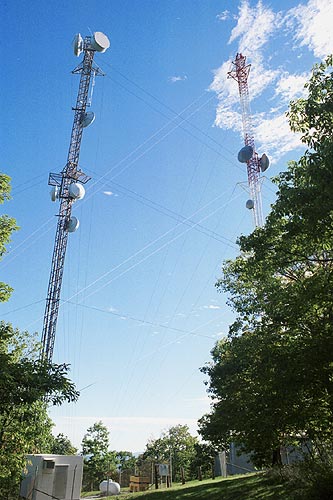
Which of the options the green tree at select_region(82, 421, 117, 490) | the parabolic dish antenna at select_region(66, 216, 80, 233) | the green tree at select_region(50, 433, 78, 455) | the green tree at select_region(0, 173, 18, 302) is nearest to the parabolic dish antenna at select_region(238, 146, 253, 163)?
the green tree at select_region(0, 173, 18, 302)

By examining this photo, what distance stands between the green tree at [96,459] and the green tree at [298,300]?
32130 millimetres

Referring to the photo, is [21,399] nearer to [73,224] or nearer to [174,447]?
[73,224]

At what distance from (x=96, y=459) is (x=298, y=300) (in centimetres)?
3940

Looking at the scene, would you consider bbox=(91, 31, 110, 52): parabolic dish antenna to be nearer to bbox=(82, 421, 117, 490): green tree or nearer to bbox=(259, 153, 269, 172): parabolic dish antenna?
bbox=(259, 153, 269, 172): parabolic dish antenna

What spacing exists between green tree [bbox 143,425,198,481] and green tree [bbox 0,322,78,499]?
3180 centimetres

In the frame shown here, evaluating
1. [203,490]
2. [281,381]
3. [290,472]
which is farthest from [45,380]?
[203,490]

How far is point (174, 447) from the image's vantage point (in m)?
50.7

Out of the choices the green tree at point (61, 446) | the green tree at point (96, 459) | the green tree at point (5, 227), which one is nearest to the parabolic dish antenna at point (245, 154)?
the green tree at point (5, 227)

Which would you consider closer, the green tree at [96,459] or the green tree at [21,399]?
the green tree at [21,399]

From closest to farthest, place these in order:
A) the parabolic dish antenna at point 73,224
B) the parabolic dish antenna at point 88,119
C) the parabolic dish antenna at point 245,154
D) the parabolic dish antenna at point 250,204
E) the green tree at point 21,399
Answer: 1. the green tree at point 21,399
2. the parabolic dish antenna at point 245,154
3. the parabolic dish antenna at point 250,204
4. the parabolic dish antenna at point 88,119
5. the parabolic dish antenna at point 73,224

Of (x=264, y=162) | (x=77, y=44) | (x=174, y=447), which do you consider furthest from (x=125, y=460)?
(x=77, y=44)

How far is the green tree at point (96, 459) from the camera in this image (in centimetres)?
4056

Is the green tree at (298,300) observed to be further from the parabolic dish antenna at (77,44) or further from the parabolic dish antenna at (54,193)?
the parabolic dish antenna at (77,44)

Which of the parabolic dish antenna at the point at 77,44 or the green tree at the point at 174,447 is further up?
the parabolic dish antenna at the point at 77,44
